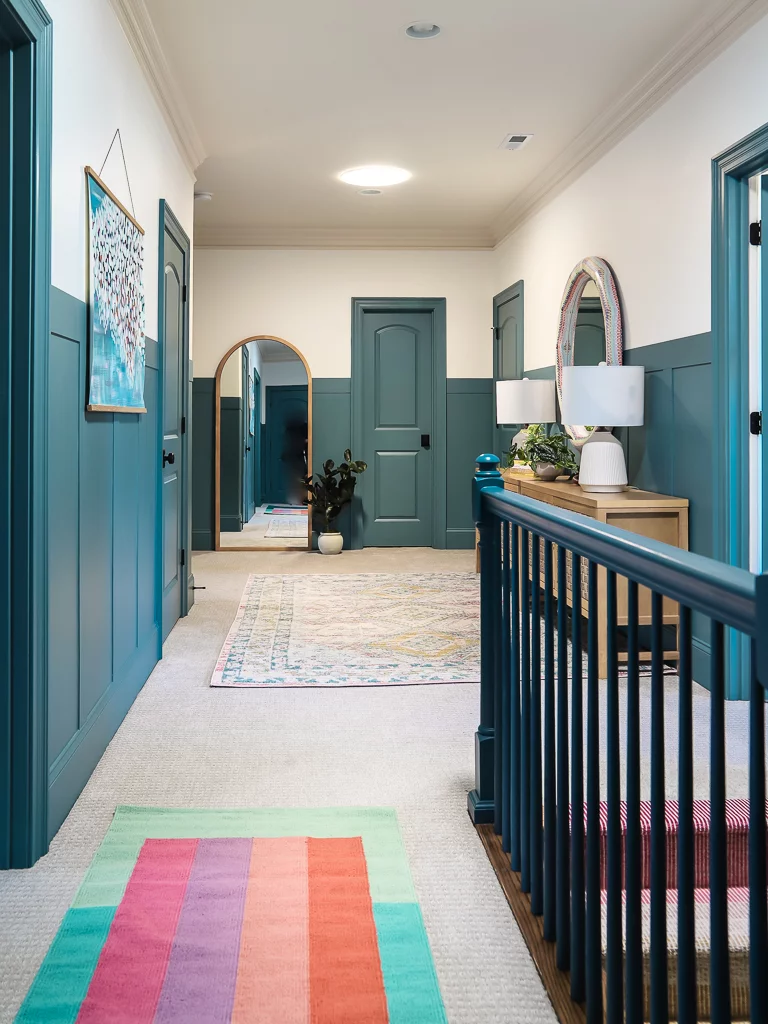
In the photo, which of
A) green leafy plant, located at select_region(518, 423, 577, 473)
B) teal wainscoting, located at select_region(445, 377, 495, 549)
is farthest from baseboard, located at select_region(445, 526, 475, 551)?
green leafy plant, located at select_region(518, 423, 577, 473)

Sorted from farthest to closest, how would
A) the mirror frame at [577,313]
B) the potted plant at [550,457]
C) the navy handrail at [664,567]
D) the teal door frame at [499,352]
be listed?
the teal door frame at [499,352] → the potted plant at [550,457] → the mirror frame at [577,313] → the navy handrail at [664,567]

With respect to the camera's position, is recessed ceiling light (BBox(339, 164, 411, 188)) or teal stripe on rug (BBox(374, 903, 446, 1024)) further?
recessed ceiling light (BBox(339, 164, 411, 188))

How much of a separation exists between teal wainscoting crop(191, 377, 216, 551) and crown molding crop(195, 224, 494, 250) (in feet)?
3.75

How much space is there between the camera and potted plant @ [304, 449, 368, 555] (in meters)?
7.23

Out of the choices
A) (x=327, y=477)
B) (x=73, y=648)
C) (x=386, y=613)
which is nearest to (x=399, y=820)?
(x=73, y=648)

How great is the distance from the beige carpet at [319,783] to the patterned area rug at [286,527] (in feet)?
10.8

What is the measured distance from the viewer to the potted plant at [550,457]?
16.6ft

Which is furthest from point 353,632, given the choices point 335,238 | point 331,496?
point 335,238

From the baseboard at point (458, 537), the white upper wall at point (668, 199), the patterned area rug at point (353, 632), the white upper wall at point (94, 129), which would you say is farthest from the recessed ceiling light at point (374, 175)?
the baseboard at point (458, 537)

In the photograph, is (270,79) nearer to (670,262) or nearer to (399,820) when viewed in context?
(670,262)

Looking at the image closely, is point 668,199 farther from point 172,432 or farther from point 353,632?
point 172,432

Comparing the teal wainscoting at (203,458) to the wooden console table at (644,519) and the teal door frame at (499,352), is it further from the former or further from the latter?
the wooden console table at (644,519)

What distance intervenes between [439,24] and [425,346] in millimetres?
4055

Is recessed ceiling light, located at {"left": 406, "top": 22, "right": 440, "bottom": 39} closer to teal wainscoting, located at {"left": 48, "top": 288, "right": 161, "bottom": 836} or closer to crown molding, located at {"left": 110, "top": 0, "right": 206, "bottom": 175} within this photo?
crown molding, located at {"left": 110, "top": 0, "right": 206, "bottom": 175}
